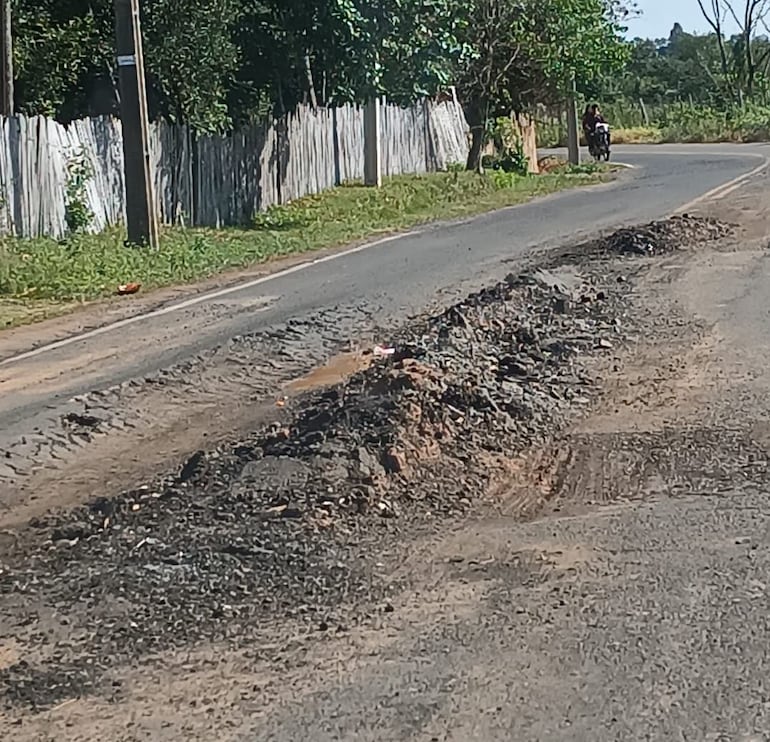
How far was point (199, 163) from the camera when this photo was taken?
76.7ft

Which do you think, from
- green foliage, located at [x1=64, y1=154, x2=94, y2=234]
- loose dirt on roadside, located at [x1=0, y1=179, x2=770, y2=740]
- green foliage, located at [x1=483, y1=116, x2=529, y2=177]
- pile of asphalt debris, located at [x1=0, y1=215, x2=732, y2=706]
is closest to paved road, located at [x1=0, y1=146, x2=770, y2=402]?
loose dirt on roadside, located at [x1=0, y1=179, x2=770, y2=740]

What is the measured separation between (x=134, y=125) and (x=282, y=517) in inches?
485

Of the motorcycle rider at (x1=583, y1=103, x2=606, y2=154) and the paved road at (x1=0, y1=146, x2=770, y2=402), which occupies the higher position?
the motorcycle rider at (x1=583, y1=103, x2=606, y2=154)

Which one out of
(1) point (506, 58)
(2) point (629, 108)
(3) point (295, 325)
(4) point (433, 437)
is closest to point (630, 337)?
(3) point (295, 325)

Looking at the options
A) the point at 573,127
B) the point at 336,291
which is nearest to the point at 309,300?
the point at 336,291

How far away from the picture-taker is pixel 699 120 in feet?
200

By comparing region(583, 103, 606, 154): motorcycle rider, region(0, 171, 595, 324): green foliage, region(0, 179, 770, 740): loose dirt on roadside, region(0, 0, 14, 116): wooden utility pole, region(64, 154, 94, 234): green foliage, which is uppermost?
Result: region(0, 0, 14, 116): wooden utility pole

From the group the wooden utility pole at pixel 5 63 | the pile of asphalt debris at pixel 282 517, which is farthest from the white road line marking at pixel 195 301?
the wooden utility pole at pixel 5 63

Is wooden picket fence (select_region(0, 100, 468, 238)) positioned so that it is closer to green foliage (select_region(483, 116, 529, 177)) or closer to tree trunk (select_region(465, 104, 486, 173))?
tree trunk (select_region(465, 104, 486, 173))

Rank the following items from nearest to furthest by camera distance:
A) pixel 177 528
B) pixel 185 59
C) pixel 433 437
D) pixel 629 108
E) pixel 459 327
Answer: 1. pixel 177 528
2. pixel 433 437
3. pixel 459 327
4. pixel 185 59
5. pixel 629 108

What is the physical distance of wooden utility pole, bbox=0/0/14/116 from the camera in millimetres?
18641

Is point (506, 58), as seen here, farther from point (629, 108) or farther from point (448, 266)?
point (629, 108)

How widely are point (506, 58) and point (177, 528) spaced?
30858mm

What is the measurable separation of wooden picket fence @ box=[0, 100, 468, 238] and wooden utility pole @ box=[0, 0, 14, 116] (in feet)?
2.23
